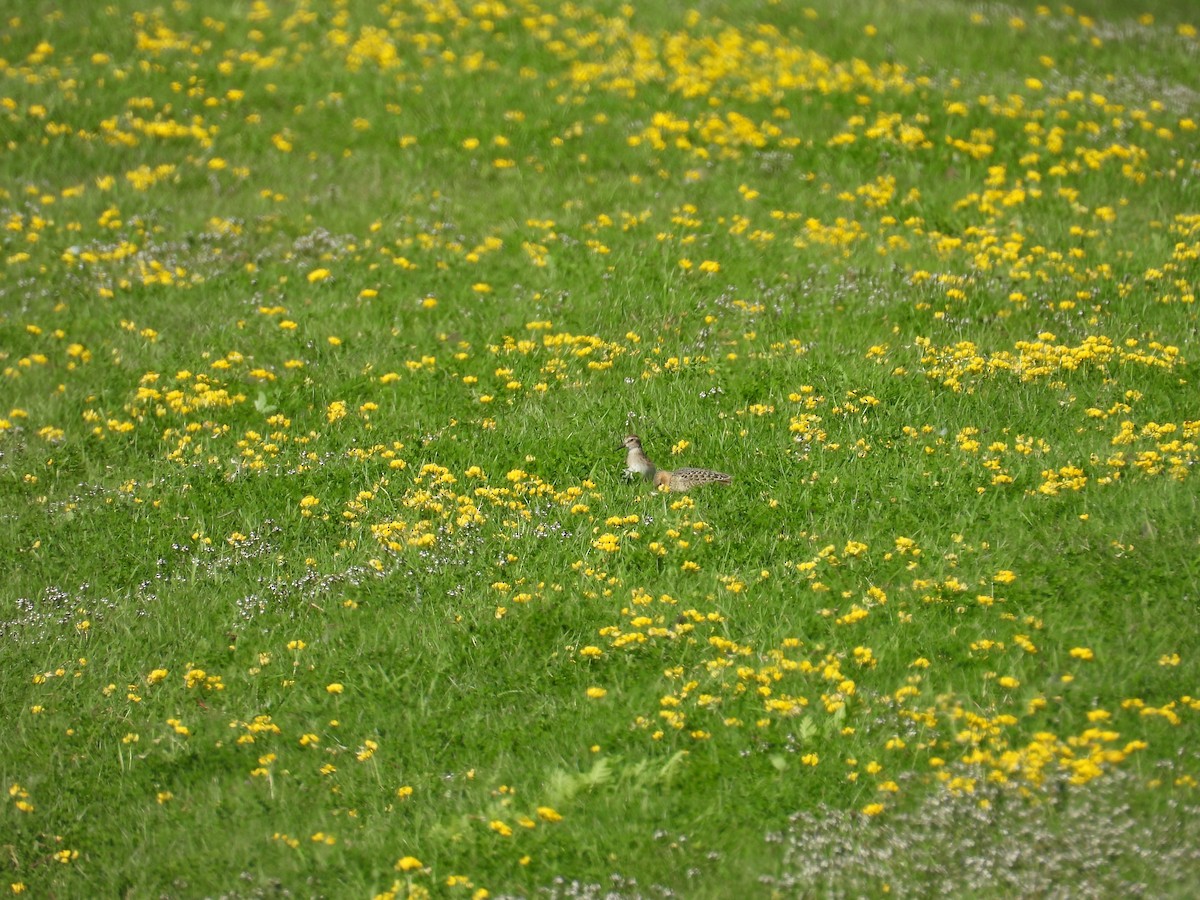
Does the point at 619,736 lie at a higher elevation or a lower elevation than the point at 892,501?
lower

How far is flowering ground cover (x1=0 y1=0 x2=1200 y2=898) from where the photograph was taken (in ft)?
21.7

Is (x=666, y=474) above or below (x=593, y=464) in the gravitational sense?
above

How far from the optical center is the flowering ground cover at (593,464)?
21.7 feet

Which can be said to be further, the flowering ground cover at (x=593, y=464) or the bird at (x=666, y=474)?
the bird at (x=666, y=474)

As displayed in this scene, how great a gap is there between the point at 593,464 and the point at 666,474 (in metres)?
0.64

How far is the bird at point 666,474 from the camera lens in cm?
884

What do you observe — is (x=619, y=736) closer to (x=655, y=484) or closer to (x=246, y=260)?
(x=655, y=484)

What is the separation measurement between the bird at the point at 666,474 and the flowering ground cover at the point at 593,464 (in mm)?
154

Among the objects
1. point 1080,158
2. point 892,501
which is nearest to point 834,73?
point 1080,158

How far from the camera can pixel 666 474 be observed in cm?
893

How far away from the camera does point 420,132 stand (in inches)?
570

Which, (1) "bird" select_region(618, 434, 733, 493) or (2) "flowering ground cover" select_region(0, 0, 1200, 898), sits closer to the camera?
(2) "flowering ground cover" select_region(0, 0, 1200, 898)

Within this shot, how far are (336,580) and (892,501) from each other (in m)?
3.66

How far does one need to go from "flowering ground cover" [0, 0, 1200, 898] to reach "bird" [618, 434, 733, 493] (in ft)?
0.50
